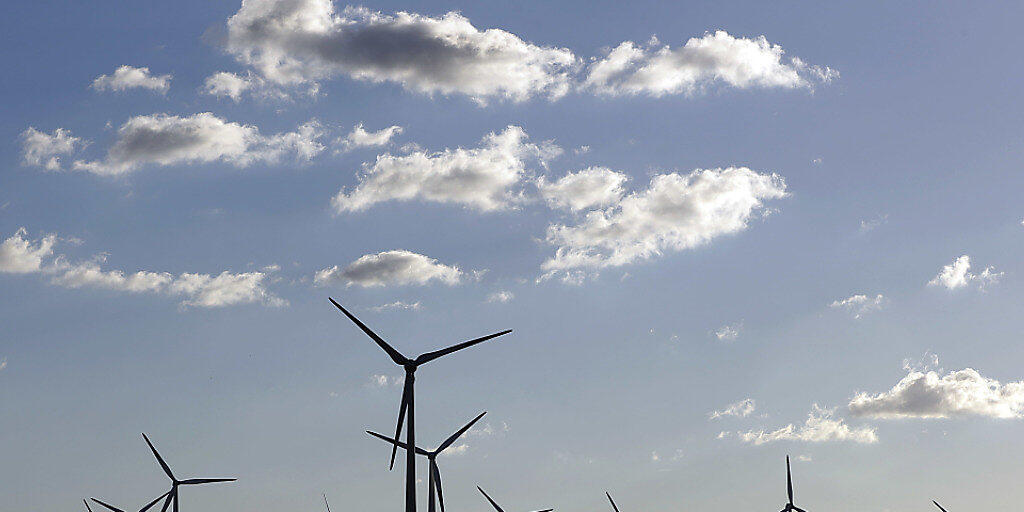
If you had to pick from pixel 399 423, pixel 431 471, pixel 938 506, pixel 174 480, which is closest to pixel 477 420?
pixel 431 471

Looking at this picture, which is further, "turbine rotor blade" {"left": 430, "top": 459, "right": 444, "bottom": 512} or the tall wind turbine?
"turbine rotor blade" {"left": 430, "top": 459, "right": 444, "bottom": 512}

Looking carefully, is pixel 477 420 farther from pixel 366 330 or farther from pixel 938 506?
pixel 938 506

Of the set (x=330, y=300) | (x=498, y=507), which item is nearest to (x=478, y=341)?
(x=330, y=300)

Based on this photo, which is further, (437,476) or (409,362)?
(437,476)

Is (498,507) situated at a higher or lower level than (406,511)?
higher

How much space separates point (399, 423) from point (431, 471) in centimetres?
4327

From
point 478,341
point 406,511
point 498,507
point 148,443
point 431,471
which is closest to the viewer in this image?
point 406,511

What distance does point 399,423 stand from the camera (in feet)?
374

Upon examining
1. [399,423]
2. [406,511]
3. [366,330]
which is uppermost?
[366,330]

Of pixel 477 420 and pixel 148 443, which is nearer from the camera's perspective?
pixel 477 420

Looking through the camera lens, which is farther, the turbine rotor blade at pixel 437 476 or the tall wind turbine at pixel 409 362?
the turbine rotor blade at pixel 437 476

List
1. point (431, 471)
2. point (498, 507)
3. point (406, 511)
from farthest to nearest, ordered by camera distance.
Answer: point (498, 507) → point (431, 471) → point (406, 511)

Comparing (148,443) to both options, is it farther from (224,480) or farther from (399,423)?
(399,423)

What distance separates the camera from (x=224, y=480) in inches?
7598
